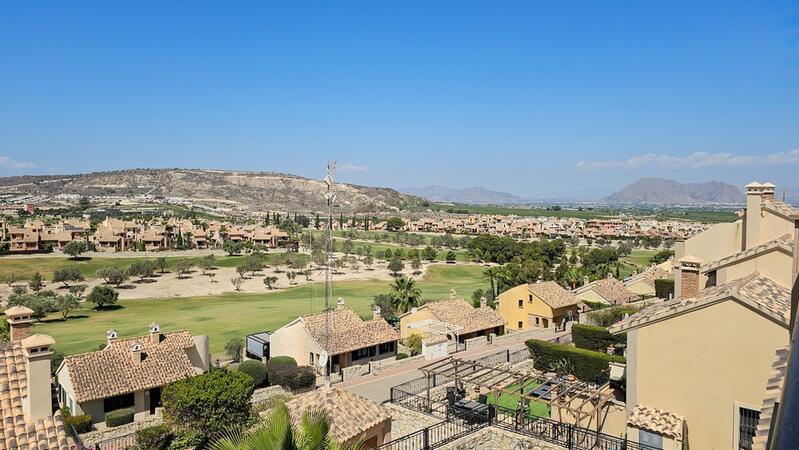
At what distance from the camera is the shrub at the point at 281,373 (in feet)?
95.8

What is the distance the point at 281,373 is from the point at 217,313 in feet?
104

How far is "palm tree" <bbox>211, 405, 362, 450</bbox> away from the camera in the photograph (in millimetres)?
6973

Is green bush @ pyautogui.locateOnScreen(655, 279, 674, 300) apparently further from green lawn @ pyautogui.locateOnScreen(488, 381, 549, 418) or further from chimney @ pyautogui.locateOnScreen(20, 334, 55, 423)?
chimney @ pyautogui.locateOnScreen(20, 334, 55, 423)

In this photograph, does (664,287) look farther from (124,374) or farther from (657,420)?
(124,374)

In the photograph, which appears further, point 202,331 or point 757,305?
point 202,331

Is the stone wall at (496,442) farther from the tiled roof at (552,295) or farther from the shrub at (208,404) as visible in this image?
the tiled roof at (552,295)

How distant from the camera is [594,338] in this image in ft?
108

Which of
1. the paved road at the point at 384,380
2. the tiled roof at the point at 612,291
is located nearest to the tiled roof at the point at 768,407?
the paved road at the point at 384,380

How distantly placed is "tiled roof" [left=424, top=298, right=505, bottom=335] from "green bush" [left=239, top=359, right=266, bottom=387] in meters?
13.9

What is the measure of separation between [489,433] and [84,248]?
98810mm

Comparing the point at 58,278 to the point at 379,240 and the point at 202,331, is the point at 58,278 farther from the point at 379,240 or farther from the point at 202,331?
the point at 379,240

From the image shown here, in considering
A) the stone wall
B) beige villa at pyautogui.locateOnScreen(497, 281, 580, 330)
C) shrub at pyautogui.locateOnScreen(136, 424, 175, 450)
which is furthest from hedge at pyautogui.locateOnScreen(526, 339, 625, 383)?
shrub at pyautogui.locateOnScreen(136, 424, 175, 450)

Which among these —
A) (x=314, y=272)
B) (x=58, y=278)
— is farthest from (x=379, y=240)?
(x=58, y=278)

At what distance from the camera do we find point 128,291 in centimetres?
7212
